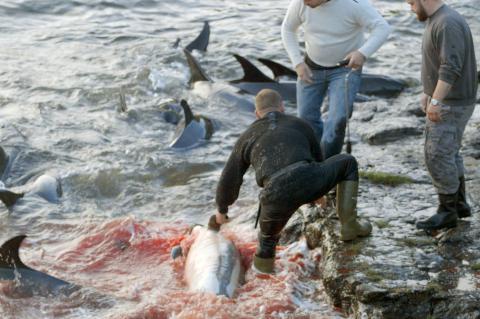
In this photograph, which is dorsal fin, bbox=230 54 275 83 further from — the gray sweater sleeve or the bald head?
the gray sweater sleeve

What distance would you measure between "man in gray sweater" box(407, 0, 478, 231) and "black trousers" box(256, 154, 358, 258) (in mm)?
634

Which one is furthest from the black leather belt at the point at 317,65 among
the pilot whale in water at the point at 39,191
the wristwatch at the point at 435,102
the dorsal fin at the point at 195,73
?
the dorsal fin at the point at 195,73

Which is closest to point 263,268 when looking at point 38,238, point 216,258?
point 216,258

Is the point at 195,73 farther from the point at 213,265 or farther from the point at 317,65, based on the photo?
the point at 213,265

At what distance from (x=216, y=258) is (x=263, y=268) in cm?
39

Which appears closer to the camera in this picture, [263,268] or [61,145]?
[263,268]

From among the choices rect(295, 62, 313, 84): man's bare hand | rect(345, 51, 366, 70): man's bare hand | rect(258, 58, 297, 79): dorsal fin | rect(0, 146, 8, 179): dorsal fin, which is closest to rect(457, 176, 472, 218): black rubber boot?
rect(345, 51, 366, 70): man's bare hand

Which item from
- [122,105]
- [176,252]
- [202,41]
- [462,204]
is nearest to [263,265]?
[176,252]

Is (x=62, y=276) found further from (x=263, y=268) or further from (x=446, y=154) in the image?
(x=446, y=154)

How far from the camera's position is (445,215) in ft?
19.0

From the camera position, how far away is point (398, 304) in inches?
201

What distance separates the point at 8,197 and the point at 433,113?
455cm

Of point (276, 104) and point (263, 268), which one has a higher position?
point (276, 104)

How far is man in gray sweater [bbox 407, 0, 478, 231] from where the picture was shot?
17.1ft
